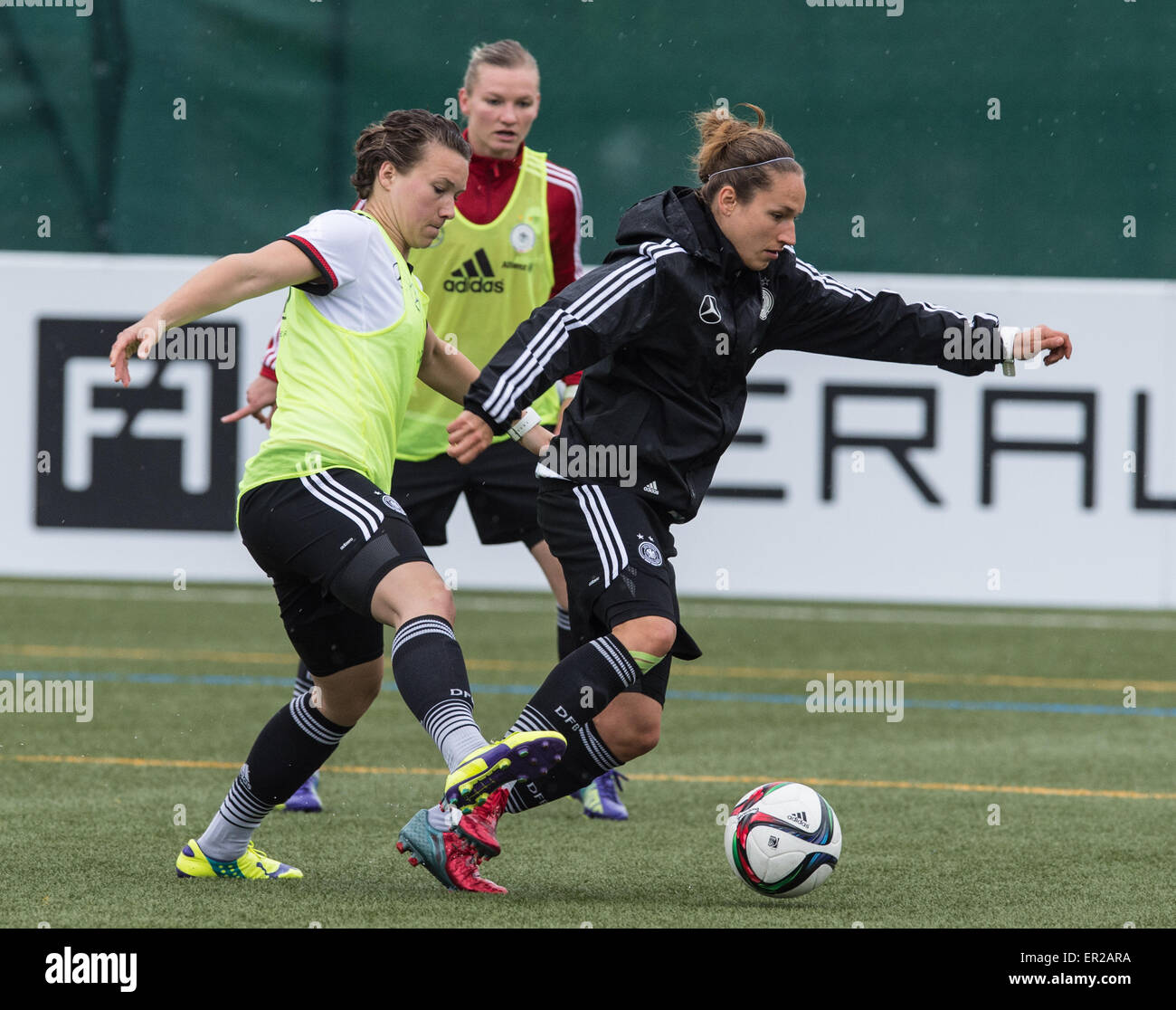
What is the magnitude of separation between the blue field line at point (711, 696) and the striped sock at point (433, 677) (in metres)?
4.04

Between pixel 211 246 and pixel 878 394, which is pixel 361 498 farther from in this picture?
A: pixel 211 246

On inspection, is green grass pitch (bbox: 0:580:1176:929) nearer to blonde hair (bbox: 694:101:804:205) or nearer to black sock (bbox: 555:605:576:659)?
black sock (bbox: 555:605:576:659)

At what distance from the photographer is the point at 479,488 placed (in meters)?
6.27

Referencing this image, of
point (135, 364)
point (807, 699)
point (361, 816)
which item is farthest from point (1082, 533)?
point (361, 816)

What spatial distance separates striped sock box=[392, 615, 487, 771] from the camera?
3896 mm

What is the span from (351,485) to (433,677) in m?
0.50

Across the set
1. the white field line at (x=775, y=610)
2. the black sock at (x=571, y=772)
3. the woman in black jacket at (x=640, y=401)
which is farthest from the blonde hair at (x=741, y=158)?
the white field line at (x=775, y=610)

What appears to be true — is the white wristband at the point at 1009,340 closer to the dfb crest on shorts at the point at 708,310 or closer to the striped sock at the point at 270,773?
the dfb crest on shorts at the point at 708,310

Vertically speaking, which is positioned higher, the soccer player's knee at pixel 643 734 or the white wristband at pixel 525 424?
the white wristband at pixel 525 424

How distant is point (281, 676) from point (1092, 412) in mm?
4951

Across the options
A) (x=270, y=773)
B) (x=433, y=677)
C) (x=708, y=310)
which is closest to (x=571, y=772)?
(x=433, y=677)

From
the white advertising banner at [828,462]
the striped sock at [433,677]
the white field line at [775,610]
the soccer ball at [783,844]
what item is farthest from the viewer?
the white field line at [775,610]

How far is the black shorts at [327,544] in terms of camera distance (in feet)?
13.3

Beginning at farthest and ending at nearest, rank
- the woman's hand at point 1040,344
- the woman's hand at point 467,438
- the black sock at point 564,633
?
the black sock at point 564,633, the woman's hand at point 1040,344, the woman's hand at point 467,438
